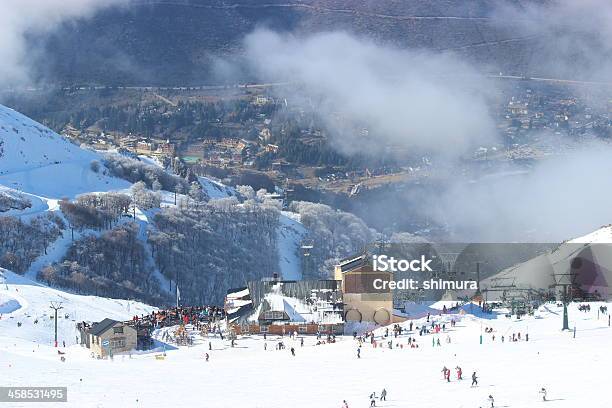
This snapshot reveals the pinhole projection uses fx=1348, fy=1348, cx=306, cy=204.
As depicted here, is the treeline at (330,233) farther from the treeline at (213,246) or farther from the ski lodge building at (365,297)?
the ski lodge building at (365,297)

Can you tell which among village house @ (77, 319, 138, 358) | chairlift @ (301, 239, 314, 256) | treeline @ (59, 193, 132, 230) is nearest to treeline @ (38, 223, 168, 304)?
treeline @ (59, 193, 132, 230)

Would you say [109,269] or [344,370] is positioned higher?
[109,269]

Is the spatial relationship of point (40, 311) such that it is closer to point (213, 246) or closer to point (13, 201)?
point (13, 201)

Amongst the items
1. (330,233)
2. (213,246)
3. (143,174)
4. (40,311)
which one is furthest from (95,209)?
(40,311)

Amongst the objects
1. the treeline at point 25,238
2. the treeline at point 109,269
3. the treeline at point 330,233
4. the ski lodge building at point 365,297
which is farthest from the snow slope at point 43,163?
the ski lodge building at point 365,297

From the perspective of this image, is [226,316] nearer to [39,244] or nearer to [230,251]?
[39,244]

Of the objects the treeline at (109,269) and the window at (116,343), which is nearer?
the window at (116,343)
